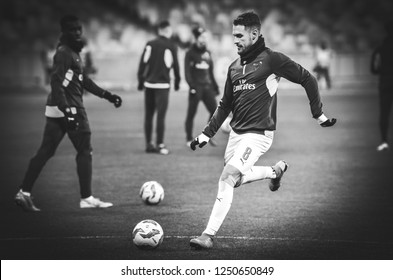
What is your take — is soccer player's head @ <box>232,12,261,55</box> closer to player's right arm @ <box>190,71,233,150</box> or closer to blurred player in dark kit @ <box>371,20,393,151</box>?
player's right arm @ <box>190,71,233,150</box>

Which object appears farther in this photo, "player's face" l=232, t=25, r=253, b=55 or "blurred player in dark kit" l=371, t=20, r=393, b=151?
"blurred player in dark kit" l=371, t=20, r=393, b=151

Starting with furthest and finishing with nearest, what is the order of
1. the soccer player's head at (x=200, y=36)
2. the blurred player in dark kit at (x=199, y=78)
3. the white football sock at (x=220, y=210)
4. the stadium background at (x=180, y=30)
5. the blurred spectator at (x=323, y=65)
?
the stadium background at (x=180, y=30), the blurred spectator at (x=323, y=65), the blurred player in dark kit at (x=199, y=78), the soccer player's head at (x=200, y=36), the white football sock at (x=220, y=210)

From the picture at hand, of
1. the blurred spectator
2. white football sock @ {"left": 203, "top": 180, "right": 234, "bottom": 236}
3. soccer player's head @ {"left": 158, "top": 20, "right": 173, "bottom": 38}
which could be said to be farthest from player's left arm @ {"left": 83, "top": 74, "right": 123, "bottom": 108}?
the blurred spectator

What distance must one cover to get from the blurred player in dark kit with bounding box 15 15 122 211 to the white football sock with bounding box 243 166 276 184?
2534 millimetres

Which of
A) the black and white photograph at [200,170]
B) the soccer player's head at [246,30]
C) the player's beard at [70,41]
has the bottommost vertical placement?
the black and white photograph at [200,170]

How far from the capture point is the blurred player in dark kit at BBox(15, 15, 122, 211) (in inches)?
383

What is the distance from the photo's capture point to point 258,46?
25.8 ft

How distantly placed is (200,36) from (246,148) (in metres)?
8.76

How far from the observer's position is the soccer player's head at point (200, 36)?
1625 cm

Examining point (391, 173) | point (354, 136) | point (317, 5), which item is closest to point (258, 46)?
point (391, 173)

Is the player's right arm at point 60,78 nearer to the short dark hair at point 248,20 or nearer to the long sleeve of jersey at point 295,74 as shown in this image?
the short dark hair at point 248,20

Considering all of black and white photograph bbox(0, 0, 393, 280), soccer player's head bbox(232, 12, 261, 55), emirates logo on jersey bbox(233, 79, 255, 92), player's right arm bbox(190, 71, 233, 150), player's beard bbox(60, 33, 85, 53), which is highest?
soccer player's head bbox(232, 12, 261, 55)

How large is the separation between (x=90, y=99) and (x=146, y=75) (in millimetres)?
17803

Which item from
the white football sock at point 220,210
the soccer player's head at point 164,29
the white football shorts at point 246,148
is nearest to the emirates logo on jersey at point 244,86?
the white football shorts at point 246,148
